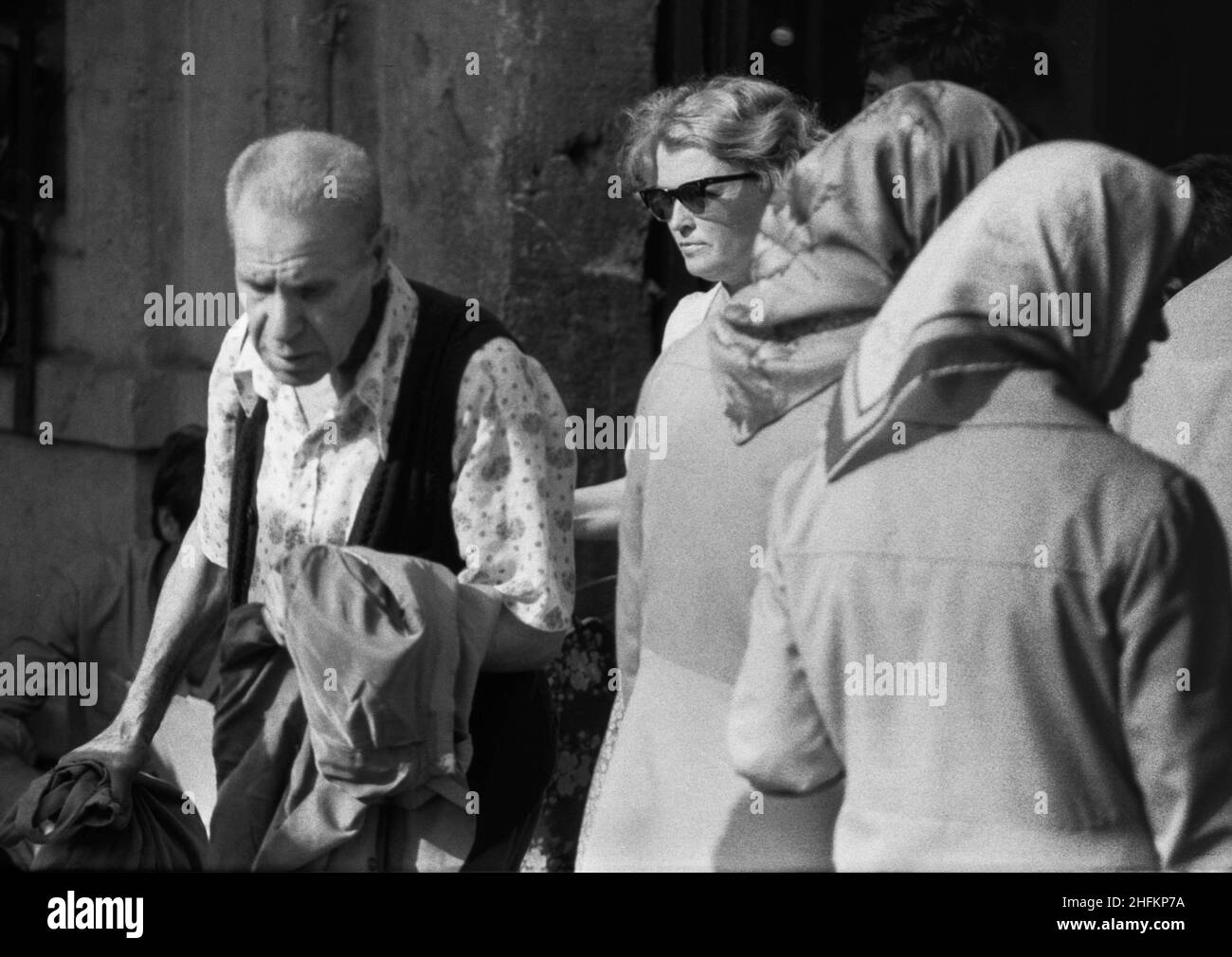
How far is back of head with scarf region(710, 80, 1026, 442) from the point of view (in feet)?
14.2

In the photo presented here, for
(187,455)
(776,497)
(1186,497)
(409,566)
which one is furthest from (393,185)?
(1186,497)

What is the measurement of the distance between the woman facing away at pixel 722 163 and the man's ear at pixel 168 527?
1.20 meters

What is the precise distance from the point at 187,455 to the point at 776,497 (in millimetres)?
1567

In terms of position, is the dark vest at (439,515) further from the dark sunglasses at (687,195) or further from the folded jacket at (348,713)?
the dark sunglasses at (687,195)

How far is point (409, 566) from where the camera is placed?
4523mm

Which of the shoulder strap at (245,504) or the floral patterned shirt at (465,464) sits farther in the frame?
the shoulder strap at (245,504)

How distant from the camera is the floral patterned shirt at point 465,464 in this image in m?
4.59

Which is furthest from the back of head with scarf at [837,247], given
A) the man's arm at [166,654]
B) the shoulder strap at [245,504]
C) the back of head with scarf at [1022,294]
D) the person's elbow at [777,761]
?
the man's arm at [166,654]

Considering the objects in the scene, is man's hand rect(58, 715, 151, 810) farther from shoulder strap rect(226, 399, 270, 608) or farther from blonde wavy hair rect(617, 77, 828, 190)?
blonde wavy hair rect(617, 77, 828, 190)

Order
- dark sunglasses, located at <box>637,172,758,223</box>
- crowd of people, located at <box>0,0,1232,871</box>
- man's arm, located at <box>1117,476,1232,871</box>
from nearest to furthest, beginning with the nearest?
1. man's arm, located at <box>1117,476,1232,871</box>
2. crowd of people, located at <box>0,0,1232,871</box>
3. dark sunglasses, located at <box>637,172,758,223</box>

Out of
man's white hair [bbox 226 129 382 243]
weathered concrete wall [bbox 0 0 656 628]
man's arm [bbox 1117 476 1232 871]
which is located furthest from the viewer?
weathered concrete wall [bbox 0 0 656 628]

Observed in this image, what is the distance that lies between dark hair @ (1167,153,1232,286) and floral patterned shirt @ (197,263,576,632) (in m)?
1.31

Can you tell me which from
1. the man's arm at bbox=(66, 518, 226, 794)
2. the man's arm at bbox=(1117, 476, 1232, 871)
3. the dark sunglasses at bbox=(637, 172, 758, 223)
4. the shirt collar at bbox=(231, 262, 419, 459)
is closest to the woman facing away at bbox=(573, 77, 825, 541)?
the dark sunglasses at bbox=(637, 172, 758, 223)
